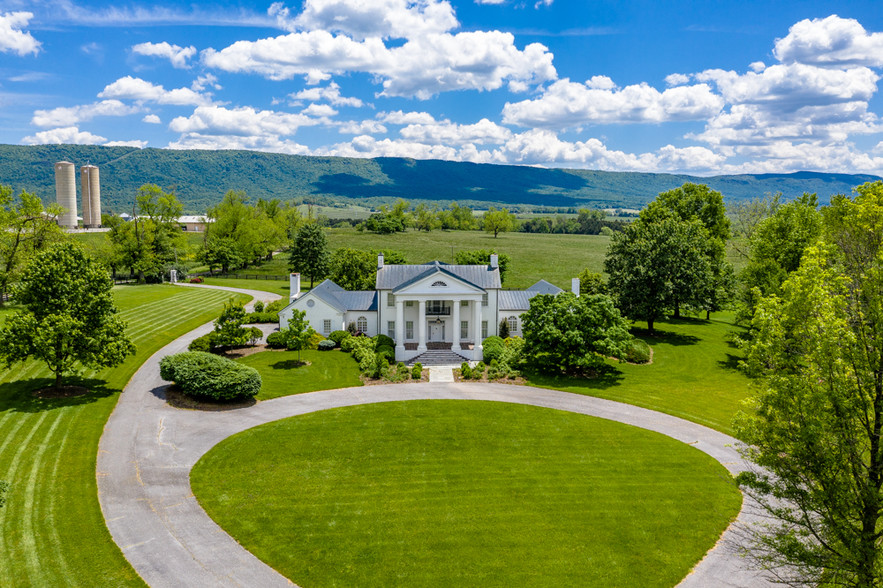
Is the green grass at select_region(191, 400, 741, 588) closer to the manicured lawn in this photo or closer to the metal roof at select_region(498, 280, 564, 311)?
the metal roof at select_region(498, 280, 564, 311)

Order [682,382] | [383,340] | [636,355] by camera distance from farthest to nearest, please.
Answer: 1. [383,340]
2. [636,355]
3. [682,382]

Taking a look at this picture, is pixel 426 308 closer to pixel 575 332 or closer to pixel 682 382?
pixel 575 332

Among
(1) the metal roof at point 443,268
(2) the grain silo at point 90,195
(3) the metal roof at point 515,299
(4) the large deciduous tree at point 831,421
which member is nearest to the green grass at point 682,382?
(3) the metal roof at point 515,299

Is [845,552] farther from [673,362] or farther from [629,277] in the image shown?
[629,277]

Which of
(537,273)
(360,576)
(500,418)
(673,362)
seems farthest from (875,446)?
(537,273)

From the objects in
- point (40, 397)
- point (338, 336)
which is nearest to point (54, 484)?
point (40, 397)

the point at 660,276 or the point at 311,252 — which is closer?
the point at 660,276
